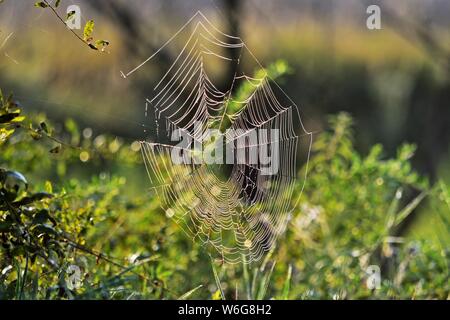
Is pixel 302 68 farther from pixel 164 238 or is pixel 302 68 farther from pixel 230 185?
pixel 164 238

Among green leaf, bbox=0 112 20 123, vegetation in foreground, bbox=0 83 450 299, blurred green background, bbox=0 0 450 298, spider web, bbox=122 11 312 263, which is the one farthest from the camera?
blurred green background, bbox=0 0 450 298

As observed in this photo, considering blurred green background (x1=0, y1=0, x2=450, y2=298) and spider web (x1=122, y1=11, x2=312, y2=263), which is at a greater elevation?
blurred green background (x1=0, y1=0, x2=450, y2=298)

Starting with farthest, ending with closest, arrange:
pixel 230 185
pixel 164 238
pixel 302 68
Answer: pixel 302 68 < pixel 230 185 < pixel 164 238

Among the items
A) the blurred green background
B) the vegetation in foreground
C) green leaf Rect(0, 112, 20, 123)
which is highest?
the blurred green background

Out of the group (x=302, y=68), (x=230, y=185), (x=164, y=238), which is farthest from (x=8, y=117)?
(x=302, y=68)

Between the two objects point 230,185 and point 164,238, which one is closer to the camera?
point 164,238

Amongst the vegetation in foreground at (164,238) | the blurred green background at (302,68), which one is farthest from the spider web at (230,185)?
the blurred green background at (302,68)

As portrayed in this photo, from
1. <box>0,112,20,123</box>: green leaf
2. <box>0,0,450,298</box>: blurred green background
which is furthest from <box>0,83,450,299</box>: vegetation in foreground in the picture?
<box>0,0,450,298</box>: blurred green background

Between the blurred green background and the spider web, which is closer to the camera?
the spider web

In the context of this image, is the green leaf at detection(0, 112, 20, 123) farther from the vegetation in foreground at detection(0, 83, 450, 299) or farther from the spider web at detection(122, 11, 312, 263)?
the spider web at detection(122, 11, 312, 263)

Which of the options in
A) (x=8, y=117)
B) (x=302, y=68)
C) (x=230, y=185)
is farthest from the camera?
(x=302, y=68)

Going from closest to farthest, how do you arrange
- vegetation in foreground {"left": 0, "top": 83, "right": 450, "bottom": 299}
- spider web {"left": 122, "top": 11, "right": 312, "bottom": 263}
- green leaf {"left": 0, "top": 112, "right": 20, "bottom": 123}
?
green leaf {"left": 0, "top": 112, "right": 20, "bottom": 123}, vegetation in foreground {"left": 0, "top": 83, "right": 450, "bottom": 299}, spider web {"left": 122, "top": 11, "right": 312, "bottom": 263}

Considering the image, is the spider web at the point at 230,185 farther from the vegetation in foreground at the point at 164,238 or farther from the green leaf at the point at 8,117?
the green leaf at the point at 8,117
